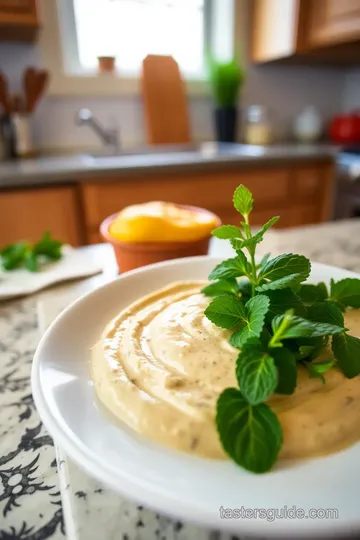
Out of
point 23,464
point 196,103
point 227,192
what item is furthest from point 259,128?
point 23,464

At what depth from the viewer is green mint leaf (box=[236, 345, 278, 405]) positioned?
286 millimetres

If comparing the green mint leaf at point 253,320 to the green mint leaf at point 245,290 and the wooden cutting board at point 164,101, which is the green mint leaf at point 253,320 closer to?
the green mint leaf at point 245,290

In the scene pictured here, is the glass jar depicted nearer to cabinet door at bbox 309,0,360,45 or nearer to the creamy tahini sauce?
cabinet door at bbox 309,0,360,45

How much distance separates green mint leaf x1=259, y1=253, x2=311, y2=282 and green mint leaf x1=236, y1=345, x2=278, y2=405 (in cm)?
10

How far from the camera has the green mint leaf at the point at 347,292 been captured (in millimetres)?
465

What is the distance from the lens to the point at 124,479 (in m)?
0.25

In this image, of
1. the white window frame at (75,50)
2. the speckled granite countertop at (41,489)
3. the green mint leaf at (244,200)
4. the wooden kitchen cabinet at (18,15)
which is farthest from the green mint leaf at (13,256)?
the white window frame at (75,50)

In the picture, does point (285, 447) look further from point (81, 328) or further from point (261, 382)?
point (81, 328)

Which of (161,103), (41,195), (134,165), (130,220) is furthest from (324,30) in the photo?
(130,220)

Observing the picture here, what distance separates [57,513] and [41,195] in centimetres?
128

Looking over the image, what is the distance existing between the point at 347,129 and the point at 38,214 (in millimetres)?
1804

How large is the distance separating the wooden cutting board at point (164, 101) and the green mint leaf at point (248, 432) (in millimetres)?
2101

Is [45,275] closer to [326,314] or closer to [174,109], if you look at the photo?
[326,314]

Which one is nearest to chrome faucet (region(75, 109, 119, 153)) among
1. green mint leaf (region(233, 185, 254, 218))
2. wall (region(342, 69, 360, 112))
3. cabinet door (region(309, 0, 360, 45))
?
cabinet door (region(309, 0, 360, 45))
